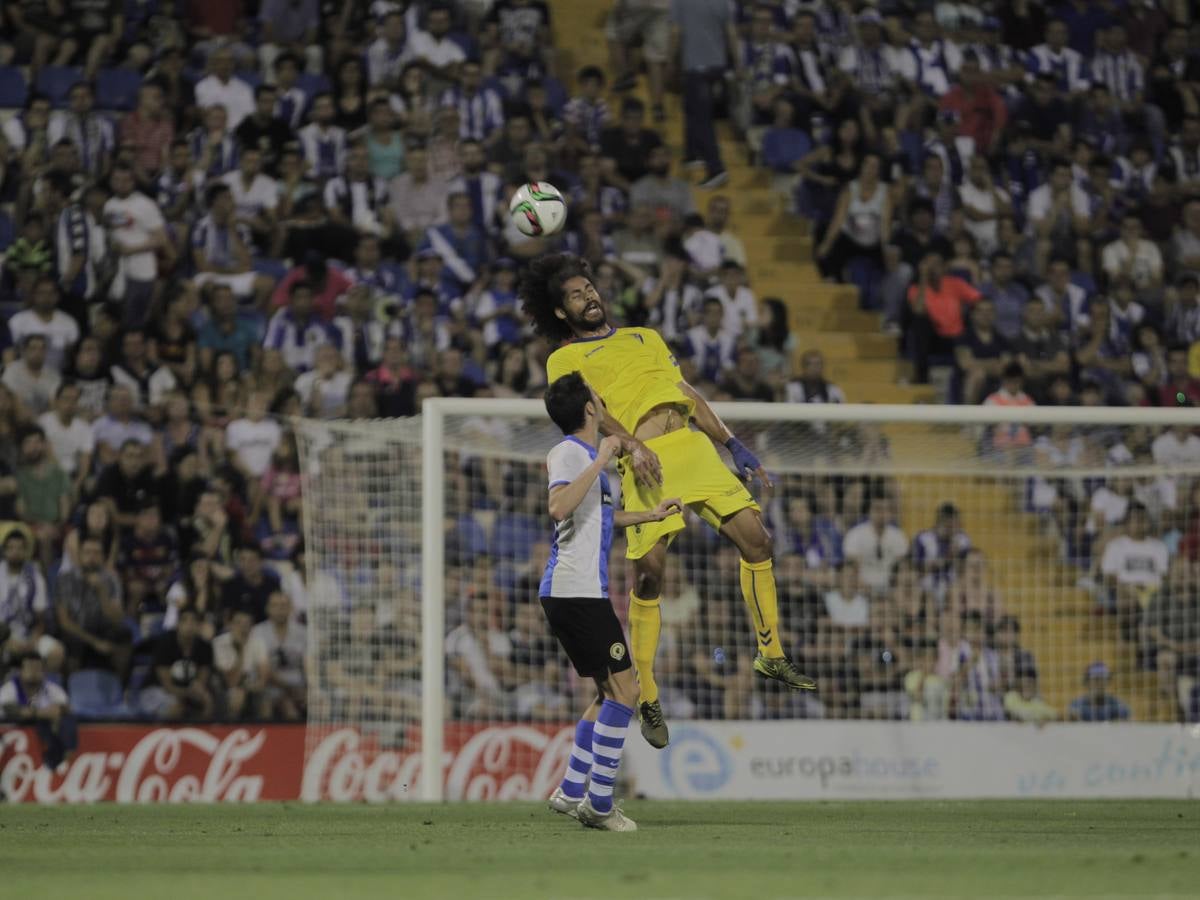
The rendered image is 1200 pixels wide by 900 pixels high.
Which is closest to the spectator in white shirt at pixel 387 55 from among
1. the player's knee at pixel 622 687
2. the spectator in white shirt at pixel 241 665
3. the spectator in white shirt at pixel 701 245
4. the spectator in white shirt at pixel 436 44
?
the spectator in white shirt at pixel 436 44

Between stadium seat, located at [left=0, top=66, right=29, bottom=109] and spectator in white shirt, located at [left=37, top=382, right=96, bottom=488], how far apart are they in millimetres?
3508

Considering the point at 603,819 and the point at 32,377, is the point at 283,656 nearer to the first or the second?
the point at 32,377

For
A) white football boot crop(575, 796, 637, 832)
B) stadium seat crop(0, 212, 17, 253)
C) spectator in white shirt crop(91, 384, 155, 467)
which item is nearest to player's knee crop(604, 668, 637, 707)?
white football boot crop(575, 796, 637, 832)

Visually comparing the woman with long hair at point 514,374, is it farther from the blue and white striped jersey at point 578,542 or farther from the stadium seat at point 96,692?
the blue and white striped jersey at point 578,542

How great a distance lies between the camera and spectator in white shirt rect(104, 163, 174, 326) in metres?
16.2

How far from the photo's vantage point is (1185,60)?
22047mm

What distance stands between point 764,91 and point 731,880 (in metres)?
14.2

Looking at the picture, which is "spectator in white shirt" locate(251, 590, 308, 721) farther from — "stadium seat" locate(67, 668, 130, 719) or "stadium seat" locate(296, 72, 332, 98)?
"stadium seat" locate(296, 72, 332, 98)

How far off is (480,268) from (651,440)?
7.18 m

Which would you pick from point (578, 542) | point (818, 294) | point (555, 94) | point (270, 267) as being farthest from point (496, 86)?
point (578, 542)

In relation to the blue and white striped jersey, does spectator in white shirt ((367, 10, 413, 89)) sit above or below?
above

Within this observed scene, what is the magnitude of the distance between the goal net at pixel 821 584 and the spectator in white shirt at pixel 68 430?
174 centimetres

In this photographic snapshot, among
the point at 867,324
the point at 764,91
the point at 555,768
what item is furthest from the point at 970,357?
the point at 555,768

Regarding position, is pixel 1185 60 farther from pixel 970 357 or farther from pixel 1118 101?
pixel 970 357
